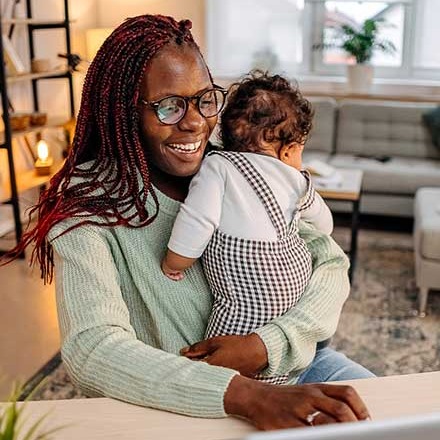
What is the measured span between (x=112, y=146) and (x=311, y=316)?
1.53 feet

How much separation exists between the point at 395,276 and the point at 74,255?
288cm

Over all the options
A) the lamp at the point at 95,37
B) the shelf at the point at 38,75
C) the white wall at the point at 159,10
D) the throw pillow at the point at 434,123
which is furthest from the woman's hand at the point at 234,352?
the white wall at the point at 159,10

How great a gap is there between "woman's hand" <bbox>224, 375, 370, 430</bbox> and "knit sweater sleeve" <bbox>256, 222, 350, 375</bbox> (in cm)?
28

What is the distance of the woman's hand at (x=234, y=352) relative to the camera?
1.14 m

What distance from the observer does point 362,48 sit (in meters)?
5.21

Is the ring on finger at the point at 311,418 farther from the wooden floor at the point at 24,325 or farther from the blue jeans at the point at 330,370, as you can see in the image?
the wooden floor at the point at 24,325

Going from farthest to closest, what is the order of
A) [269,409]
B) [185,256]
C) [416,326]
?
[416,326] < [185,256] < [269,409]

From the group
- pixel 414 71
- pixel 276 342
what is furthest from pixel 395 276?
pixel 276 342

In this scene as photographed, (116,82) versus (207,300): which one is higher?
(116,82)

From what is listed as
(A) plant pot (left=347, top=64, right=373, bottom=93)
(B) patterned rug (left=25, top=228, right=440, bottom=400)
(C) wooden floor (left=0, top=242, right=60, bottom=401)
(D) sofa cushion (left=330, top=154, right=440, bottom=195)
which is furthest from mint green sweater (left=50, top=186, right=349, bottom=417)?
(A) plant pot (left=347, top=64, right=373, bottom=93)

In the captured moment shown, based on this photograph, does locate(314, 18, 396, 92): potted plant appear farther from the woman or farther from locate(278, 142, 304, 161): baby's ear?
the woman

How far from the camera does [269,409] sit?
88 centimetres

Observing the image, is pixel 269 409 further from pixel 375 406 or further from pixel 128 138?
pixel 128 138

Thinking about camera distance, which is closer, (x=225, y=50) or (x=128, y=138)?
(x=128, y=138)
